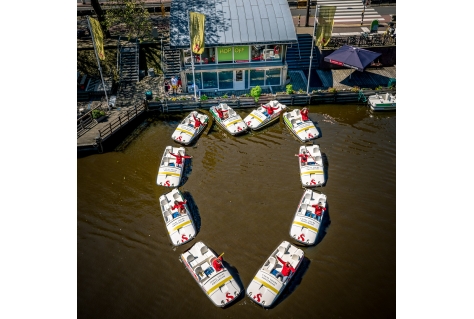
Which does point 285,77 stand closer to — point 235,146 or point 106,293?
point 235,146

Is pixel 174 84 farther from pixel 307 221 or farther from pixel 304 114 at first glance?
pixel 307 221

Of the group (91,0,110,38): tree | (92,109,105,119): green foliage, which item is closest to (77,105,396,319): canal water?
(92,109,105,119): green foliage

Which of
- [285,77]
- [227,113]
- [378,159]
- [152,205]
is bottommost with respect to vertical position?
[152,205]

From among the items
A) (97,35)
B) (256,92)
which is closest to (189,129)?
(256,92)

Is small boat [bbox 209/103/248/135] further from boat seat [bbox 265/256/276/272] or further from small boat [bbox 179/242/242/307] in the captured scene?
boat seat [bbox 265/256/276/272]

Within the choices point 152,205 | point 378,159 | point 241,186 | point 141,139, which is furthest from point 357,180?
point 141,139
